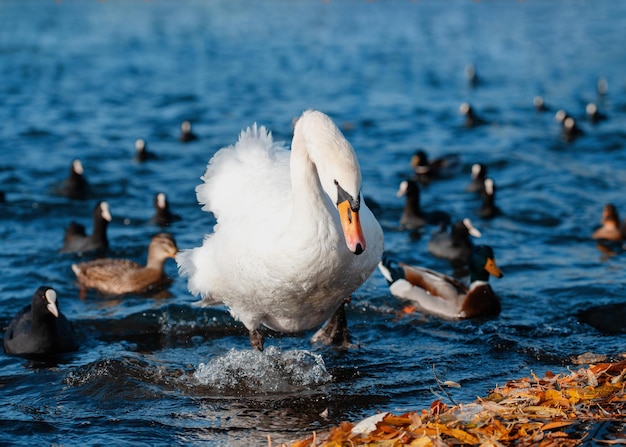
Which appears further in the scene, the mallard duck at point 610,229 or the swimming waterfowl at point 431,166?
the swimming waterfowl at point 431,166

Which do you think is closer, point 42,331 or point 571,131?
point 42,331

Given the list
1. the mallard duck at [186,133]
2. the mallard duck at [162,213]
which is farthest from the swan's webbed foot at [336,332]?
the mallard duck at [186,133]

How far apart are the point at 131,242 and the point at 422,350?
6323mm

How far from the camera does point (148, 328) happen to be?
10133mm

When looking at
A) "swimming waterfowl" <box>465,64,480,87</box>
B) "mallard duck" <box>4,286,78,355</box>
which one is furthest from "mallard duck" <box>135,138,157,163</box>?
"swimming waterfowl" <box>465,64,480,87</box>

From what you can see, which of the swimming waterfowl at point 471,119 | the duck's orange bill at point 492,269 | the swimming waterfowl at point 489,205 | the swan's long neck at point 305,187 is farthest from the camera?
the swimming waterfowl at point 471,119

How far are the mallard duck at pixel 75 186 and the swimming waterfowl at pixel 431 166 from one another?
5.81m

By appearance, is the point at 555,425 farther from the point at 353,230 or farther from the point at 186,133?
the point at 186,133

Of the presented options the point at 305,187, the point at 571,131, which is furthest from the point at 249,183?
the point at 571,131

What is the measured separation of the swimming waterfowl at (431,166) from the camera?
56.3 ft

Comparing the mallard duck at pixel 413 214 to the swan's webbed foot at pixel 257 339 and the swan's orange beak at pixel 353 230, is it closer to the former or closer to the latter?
the swan's webbed foot at pixel 257 339

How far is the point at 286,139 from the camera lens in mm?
19938

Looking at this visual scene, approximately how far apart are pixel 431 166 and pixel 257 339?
370 inches

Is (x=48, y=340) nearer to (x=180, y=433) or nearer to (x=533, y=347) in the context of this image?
(x=180, y=433)
